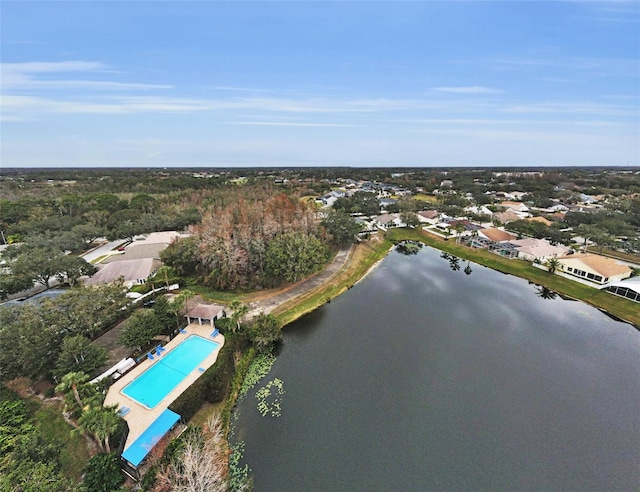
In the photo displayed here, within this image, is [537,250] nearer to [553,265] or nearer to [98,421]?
[553,265]

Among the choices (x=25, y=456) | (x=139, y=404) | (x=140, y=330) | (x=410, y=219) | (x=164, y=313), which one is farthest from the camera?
(x=410, y=219)

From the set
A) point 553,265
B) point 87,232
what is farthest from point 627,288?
point 87,232

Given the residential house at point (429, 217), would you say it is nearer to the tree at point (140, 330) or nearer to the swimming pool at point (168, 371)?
the swimming pool at point (168, 371)

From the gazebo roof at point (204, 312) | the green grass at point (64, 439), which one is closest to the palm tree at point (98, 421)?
the green grass at point (64, 439)

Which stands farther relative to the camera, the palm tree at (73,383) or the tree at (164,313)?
the tree at (164,313)

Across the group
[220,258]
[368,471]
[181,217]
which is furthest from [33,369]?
[181,217]

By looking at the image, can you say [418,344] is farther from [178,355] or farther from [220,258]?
[220,258]

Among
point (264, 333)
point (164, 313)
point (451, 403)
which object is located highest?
point (164, 313)
